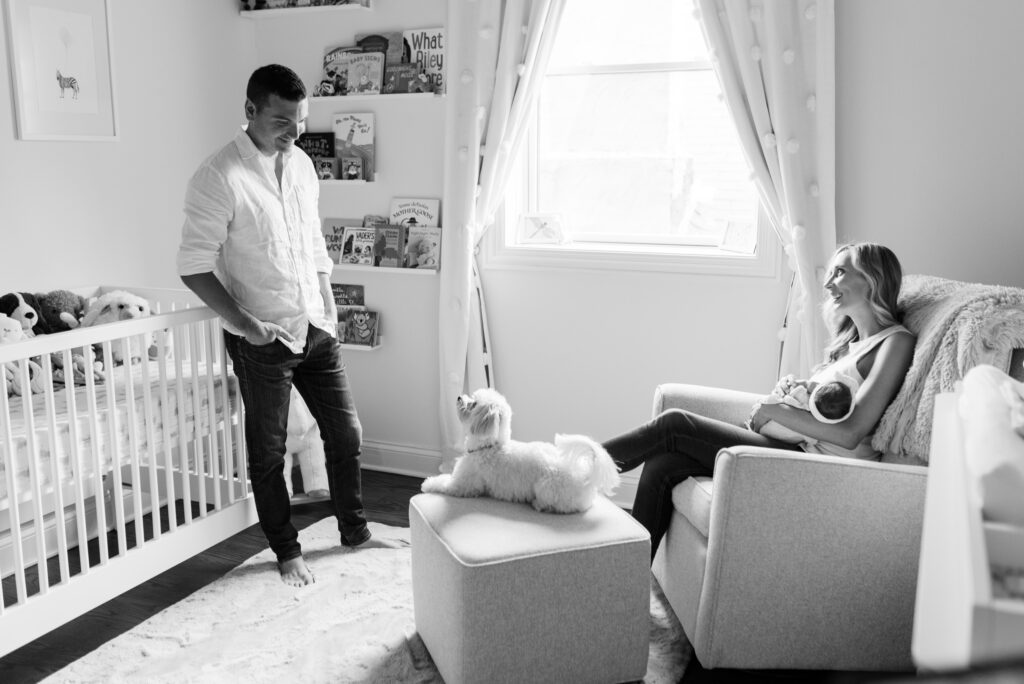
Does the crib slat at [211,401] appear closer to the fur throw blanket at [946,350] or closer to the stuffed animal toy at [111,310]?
the stuffed animal toy at [111,310]

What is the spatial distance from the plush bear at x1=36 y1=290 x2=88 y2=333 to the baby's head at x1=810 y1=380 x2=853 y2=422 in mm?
2151

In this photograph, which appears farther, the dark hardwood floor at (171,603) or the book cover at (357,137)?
the book cover at (357,137)

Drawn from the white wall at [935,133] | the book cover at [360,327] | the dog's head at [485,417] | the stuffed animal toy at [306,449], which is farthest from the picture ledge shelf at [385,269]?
the white wall at [935,133]

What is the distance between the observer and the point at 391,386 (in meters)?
3.68

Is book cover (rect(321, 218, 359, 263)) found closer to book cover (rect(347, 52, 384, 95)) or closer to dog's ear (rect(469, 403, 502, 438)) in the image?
book cover (rect(347, 52, 384, 95))

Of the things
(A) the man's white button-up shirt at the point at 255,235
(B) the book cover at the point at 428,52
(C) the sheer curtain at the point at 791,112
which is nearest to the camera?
(A) the man's white button-up shirt at the point at 255,235

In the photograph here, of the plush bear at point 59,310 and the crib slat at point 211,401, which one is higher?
the plush bear at point 59,310

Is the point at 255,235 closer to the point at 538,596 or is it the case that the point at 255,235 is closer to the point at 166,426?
the point at 166,426

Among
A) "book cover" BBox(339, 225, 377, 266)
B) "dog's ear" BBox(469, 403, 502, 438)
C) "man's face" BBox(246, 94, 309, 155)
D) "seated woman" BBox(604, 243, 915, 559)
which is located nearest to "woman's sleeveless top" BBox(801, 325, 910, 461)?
"seated woman" BBox(604, 243, 915, 559)

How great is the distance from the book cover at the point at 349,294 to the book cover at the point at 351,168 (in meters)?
0.43

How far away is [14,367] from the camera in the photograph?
103 inches

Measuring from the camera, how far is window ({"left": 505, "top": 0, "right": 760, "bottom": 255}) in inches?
125

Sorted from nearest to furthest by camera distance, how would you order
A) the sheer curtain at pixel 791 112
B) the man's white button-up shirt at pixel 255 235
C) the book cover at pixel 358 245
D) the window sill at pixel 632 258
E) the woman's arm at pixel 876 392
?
the woman's arm at pixel 876 392
the man's white button-up shirt at pixel 255 235
the sheer curtain at pixel 791 112
the window sill at pixel 632 258
the book cover at pixel 358 245

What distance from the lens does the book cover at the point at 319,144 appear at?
141 inches
